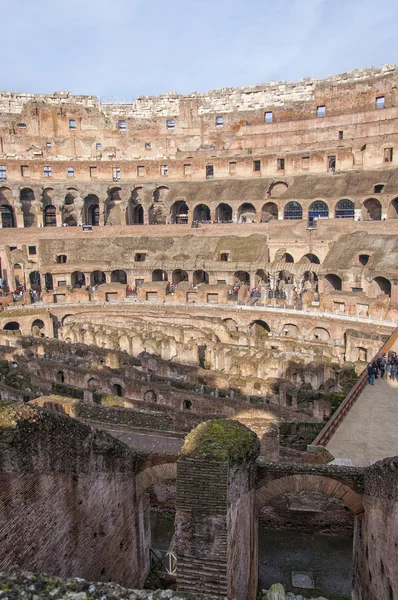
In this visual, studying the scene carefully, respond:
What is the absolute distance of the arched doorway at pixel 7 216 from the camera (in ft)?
139

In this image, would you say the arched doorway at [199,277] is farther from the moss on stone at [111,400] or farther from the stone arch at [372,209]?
the moss on stone at [111,400]

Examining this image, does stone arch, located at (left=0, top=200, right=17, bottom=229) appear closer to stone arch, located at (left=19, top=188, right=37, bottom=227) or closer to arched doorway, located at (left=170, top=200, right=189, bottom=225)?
stone arch, located at (left=19, top=188, right=37, bottom=227)

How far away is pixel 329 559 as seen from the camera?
10.3 m

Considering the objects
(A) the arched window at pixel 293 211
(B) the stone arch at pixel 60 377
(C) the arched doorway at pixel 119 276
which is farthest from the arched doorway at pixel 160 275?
(B) the stone arch at pixel 60 377

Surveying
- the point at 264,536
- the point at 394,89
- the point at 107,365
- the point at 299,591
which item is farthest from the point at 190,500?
the point at 394,89

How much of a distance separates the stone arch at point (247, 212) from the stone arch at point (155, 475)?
117 ft

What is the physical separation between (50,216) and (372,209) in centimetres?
2942

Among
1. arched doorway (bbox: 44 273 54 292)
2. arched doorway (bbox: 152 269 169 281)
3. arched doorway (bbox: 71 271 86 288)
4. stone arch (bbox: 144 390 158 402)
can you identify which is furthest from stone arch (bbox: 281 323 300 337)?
arched doorway (bbox: 44 273 54 292)

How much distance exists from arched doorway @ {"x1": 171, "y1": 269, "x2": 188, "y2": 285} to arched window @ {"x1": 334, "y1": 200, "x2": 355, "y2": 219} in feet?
43.0

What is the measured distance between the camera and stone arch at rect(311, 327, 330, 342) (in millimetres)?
27391

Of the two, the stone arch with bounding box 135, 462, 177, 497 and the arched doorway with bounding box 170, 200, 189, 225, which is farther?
the arched doorway with bounding box 170, 200, 189, 225

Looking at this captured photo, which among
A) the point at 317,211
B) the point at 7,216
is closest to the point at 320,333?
the point at 317,211

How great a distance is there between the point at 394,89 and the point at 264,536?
41.9 meters

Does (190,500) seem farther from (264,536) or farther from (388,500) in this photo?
(264,536)
